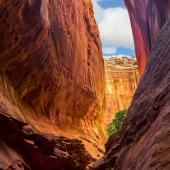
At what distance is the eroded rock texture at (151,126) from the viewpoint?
282 centimetres

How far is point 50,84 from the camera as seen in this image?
9.61 m

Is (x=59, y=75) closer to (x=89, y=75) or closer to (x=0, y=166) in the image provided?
(x=89, y=75)

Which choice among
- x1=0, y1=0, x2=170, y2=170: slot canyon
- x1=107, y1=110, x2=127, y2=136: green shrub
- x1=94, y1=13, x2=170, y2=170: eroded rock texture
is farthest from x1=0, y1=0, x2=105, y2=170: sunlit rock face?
x1=94, y1=13, x2=170, y2=170: eroded rock texture

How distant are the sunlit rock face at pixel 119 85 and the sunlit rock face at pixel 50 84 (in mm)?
15311

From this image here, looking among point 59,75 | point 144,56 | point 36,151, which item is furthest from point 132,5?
point 36,151

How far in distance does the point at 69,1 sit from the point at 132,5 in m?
5.59

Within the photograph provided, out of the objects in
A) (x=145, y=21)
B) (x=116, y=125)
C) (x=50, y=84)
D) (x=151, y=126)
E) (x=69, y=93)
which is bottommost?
(x=116, y=125)

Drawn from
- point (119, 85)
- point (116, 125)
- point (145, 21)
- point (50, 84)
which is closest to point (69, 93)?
point (50, 84)

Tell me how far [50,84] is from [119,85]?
810 inches

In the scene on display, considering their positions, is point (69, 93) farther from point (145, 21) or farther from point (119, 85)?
point (119, 85)

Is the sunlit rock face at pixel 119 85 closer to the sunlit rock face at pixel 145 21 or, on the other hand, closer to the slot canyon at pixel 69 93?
the sunlit rock face at pixel 145 21

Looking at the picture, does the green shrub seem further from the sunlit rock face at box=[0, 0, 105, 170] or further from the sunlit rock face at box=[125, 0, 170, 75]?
the sunlit rock face at box=[125, 0, 170, 75]

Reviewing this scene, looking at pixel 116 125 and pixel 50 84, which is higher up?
pixel 50 84

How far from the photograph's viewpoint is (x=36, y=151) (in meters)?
6.56
